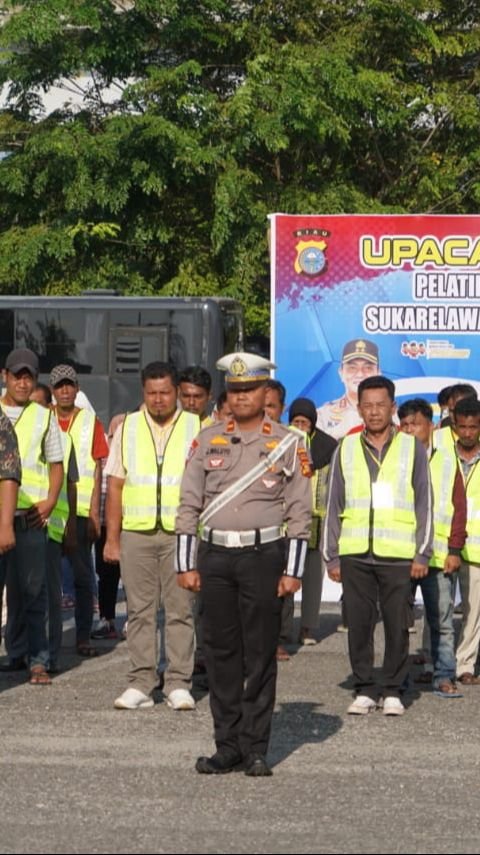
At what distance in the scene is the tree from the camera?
23953mm

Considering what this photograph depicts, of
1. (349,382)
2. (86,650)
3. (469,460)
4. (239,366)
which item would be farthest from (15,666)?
(349,382)

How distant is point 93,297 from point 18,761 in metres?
15.8

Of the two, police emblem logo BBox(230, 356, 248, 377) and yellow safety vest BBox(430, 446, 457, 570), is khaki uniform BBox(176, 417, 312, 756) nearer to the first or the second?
police emblem logo BBox(230, 356, 248, 377)

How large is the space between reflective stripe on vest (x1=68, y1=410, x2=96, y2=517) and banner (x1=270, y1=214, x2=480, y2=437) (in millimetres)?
2869

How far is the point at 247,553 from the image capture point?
29.0 ft

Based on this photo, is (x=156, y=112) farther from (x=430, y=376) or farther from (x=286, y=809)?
(x=286, y=809)

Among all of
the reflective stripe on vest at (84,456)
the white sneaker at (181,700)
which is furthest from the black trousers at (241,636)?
the reflective stripe on vest at (84,456)

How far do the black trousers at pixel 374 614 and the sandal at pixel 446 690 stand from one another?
26.0 inches

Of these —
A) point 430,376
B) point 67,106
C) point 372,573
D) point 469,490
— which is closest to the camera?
point 372,573

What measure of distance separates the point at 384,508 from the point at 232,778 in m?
2.35

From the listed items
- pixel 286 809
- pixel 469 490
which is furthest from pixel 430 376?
pixel 286 809

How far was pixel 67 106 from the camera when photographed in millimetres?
26031

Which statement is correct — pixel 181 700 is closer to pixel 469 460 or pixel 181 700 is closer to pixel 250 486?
pixel 250 486

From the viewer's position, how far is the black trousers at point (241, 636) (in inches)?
345
